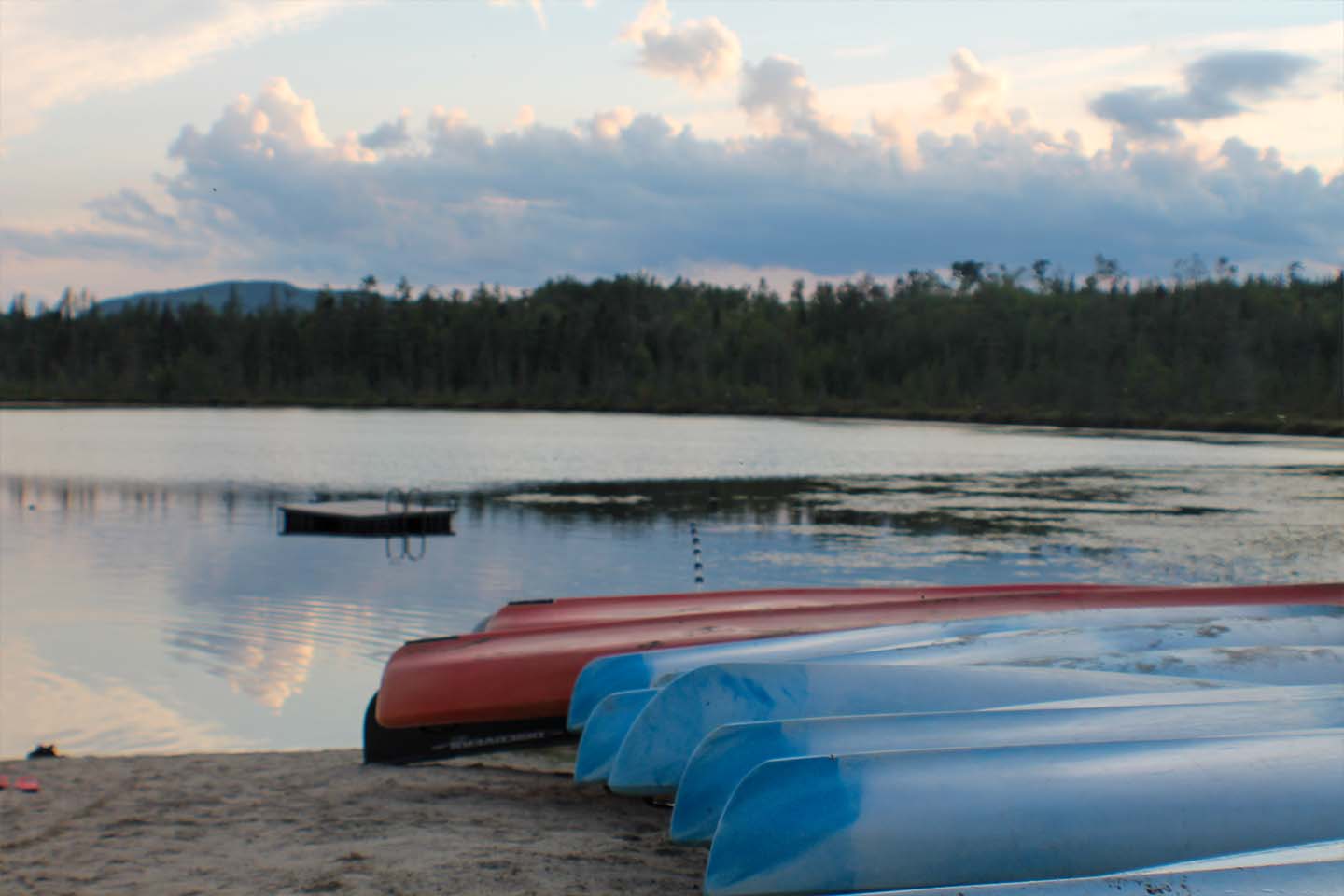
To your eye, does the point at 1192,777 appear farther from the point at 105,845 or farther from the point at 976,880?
the point at 105,845

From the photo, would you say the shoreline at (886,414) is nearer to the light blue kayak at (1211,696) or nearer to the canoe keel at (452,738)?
the canoe keel at (452,738)

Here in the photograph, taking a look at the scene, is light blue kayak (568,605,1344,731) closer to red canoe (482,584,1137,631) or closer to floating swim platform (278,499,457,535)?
red canoe (482,584,1137,631)

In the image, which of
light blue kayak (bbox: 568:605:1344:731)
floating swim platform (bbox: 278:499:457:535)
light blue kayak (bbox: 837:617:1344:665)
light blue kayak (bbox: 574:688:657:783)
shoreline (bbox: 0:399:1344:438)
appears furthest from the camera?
shoreline (bbox: 0:399:1344:438)

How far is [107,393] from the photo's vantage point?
92.6 m

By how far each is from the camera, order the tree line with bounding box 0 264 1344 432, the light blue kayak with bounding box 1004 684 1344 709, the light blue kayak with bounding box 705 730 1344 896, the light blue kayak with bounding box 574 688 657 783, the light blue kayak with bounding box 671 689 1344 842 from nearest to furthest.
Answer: the light blue kayak with bounding box 705 730 1344 896 → the light blue kayak with bounding box 671 689 1344 842 → the light blue kayak with bounding box 1004 684 1344 709 → the light blue kayak with bounding box 574 688 657 783 → the tree line with bounding box 0 264 1344 432

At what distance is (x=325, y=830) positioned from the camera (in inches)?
153

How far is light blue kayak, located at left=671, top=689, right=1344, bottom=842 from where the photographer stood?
307 cm

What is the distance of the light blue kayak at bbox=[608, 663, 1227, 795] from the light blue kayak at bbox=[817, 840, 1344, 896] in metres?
1.46

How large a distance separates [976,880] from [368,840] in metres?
1.88

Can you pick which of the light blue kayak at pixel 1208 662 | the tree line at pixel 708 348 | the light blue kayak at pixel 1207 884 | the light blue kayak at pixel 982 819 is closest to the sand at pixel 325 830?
the light blue kayak at pixel 982 819

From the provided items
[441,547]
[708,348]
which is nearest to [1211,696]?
[441,547]

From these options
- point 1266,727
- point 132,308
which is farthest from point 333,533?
point 132,308

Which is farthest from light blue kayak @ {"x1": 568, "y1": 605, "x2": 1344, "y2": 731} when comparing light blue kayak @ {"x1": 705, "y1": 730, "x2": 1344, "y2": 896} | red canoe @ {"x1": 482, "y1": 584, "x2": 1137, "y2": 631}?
light blue kayak @ {"x1": 705, "y1": 730, "x2": 1344, "y2": 896}

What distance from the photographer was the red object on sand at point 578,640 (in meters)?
4.99
